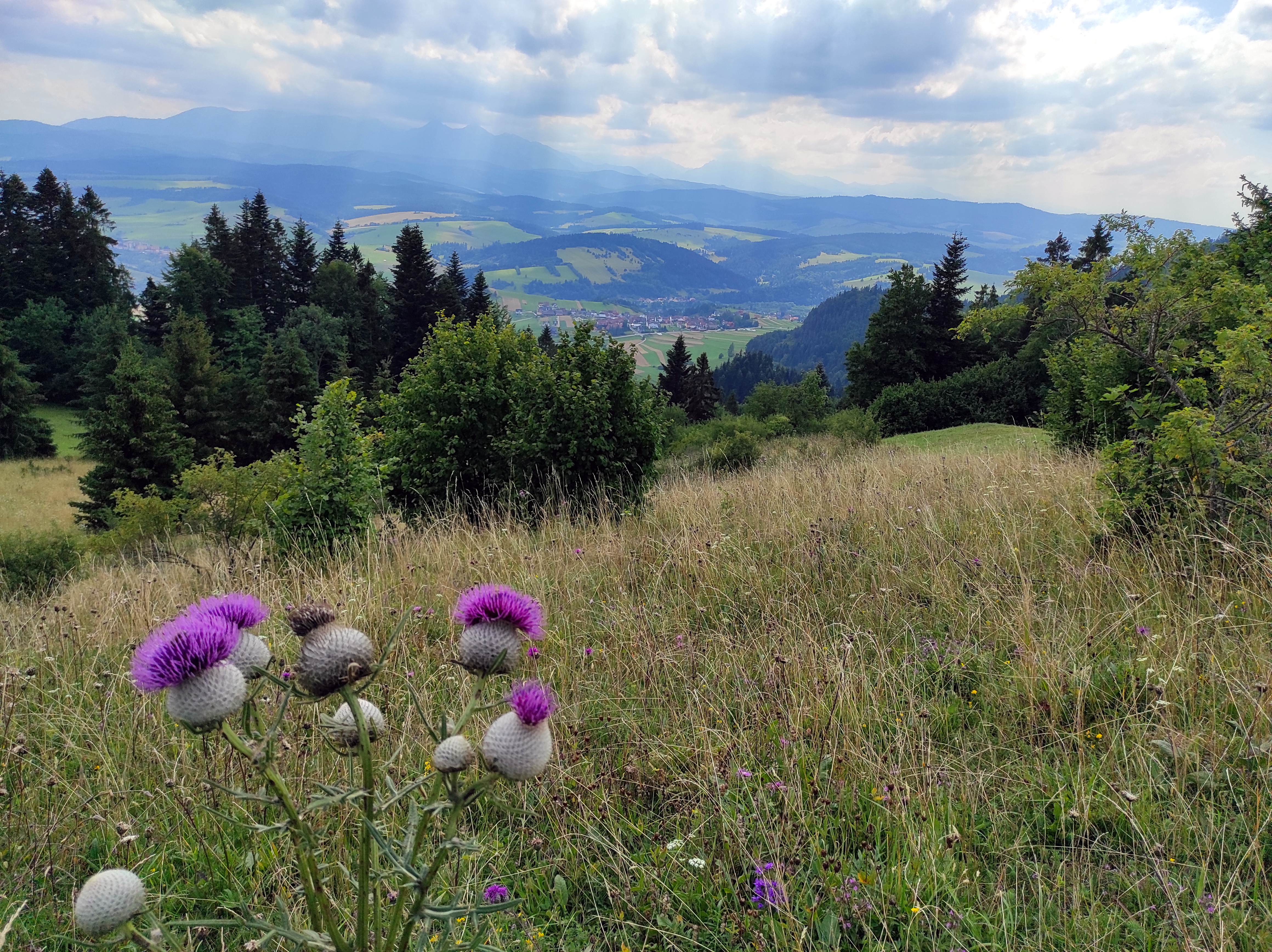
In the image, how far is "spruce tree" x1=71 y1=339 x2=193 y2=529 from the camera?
106 ft

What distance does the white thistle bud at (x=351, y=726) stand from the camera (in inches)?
49.1

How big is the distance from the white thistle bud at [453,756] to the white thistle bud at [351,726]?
177mm

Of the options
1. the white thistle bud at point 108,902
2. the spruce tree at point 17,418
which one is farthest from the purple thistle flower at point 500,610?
the spruce tree at point 17,418

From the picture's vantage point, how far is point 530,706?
1.17 meters

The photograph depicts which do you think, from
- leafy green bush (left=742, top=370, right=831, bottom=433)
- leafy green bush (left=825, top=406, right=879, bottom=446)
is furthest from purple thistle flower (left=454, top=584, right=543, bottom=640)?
leafy green bush (left=742, top=370, right=831, bottom=433)

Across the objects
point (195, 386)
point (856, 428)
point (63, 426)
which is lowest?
point (63, 426)

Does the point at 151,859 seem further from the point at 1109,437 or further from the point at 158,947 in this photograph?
the point at 1109,437

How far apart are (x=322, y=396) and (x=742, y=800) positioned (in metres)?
7.86

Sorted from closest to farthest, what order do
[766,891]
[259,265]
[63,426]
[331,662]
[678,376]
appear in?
[331,662]
[766,891]
[63,426]
[259,265]
[678,376]

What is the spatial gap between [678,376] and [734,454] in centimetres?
3957

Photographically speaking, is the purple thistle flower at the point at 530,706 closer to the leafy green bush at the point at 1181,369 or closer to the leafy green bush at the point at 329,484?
the leafy green bush at the point at 1181,369

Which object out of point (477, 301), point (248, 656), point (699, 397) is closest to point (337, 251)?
point (477, 301)

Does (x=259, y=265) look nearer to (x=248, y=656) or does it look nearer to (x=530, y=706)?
(x=248, y=656)

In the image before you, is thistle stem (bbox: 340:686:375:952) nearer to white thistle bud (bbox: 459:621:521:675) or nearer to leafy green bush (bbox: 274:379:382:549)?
white thistle bud (bbox: 459:621:521:675)
